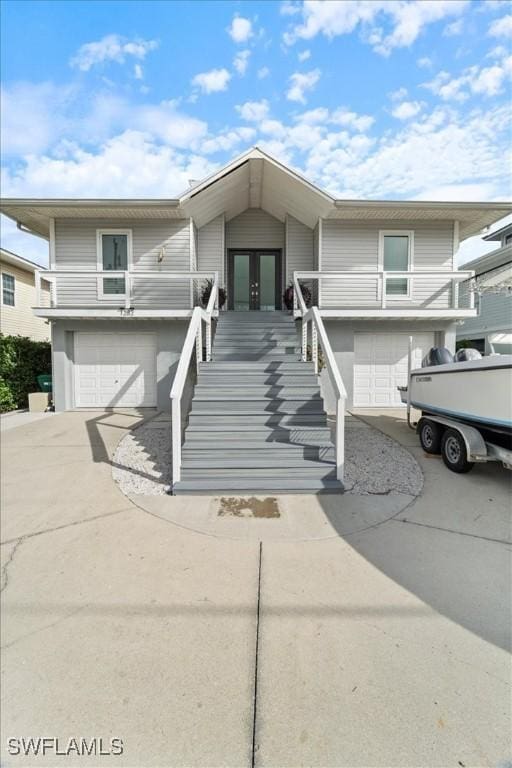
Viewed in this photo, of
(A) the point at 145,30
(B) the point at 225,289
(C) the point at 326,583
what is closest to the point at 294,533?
(C) the point at 326,583

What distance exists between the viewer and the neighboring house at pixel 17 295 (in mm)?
14125

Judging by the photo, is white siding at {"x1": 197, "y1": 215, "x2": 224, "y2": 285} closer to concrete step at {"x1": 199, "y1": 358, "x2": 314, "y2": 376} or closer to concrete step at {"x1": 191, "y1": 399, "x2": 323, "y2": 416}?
concrete step at {"x1": 199, "y1": 358, "x2": 314, "y2": 376}

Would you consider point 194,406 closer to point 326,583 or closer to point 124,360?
point 326,583

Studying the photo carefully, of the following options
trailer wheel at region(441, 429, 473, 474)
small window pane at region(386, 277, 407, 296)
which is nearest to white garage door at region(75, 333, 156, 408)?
small window pane at region(386, 277, 407, 296)

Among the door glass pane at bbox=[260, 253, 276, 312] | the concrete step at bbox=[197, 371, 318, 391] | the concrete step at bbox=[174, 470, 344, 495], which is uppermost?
the door glass pane at bbox=[260, 253, 276, 312]

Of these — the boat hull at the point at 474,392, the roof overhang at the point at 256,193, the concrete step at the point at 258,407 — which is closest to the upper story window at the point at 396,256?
the roof overhang at the point at 256,193

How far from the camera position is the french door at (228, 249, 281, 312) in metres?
11.4

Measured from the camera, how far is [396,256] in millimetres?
10031

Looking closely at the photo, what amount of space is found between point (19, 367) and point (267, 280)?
784 cm

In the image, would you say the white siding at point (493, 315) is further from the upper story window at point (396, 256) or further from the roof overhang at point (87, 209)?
the roof overhang at point (87, 209)

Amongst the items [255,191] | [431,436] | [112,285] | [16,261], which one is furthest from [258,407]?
[16,261]

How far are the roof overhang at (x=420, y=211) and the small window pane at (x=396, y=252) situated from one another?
51cm

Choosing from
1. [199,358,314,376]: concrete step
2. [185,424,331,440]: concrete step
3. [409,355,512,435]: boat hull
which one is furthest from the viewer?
[199,358,314,376]: concrete step

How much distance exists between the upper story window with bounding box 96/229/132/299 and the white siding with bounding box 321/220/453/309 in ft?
17.5
